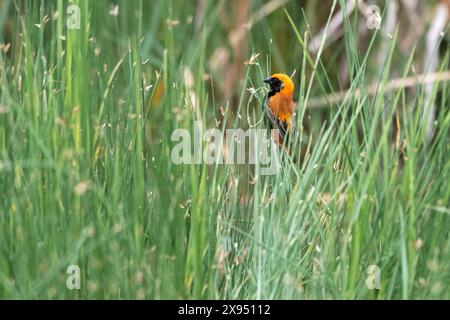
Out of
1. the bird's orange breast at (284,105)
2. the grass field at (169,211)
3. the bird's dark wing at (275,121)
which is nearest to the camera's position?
the grass field at (169,211)

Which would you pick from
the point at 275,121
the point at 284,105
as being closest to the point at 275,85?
the point at 284,105

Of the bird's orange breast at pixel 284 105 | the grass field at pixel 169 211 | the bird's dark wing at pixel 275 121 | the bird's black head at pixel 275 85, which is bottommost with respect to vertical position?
the grass field at pixel 169 211

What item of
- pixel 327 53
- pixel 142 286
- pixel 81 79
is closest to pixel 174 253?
pixel 142 286

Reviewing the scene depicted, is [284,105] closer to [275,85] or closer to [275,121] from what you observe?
[275,85]

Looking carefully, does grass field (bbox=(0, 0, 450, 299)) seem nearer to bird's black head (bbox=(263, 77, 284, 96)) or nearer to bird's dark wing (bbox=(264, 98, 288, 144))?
bird's dark wing (bbox=(264, 98, 288, 144))

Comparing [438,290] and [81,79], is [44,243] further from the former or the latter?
[438,290]

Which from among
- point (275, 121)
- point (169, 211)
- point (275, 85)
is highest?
point (275, 85)

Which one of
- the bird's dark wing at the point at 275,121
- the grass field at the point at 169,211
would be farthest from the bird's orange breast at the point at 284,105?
the grass field at the point at 169,211

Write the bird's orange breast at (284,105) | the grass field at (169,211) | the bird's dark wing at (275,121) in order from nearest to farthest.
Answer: the grass field at (169,211) < the bird's dark wing at (275,121) < the bird's orange breast at (284,105)

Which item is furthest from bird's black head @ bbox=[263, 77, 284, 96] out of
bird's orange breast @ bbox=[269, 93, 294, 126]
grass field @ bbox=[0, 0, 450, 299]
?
grass field @ bbox=[0, 0, 450, 299]

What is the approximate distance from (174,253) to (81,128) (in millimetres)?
313

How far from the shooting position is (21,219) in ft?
4.84

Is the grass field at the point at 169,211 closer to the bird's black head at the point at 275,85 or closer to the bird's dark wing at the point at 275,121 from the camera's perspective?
the bird's dark wing at the point at 275,121

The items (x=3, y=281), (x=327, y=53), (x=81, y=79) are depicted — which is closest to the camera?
(x=3, y=281)
